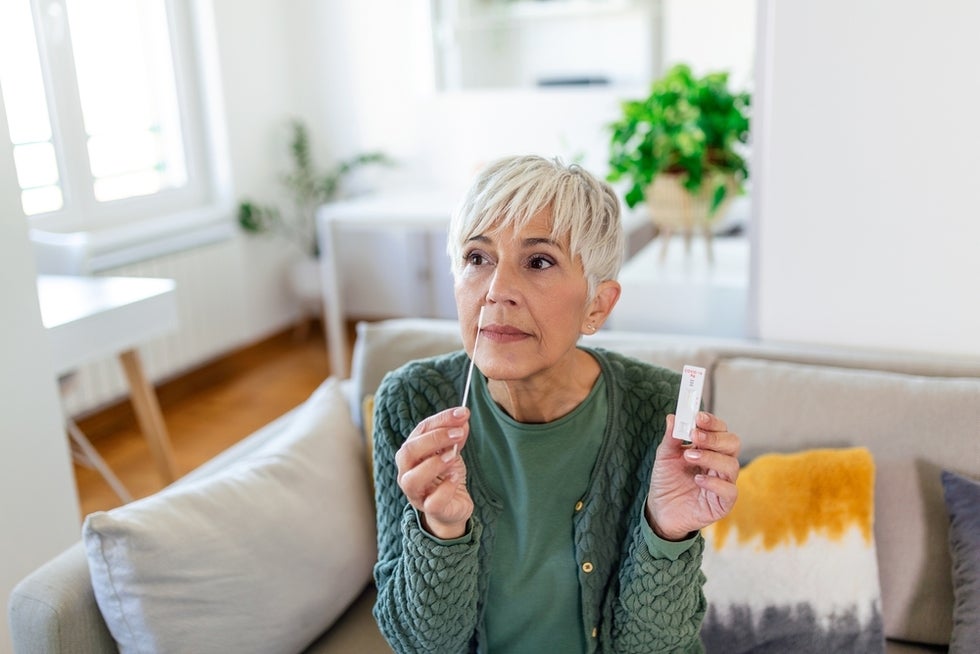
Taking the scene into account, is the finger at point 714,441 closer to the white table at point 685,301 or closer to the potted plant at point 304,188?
the white table at point 685,301

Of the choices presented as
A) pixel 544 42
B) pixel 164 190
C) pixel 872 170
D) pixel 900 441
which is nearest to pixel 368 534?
pixel 900 441

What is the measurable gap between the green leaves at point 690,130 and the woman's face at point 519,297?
3.75 ft

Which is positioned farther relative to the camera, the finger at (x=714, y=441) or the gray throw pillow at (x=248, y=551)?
the gray throw pillow at (x=248, y=551)

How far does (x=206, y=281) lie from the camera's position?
12.6 ft

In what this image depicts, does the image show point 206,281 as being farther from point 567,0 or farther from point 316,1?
point 567,0

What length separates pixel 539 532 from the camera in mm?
1234

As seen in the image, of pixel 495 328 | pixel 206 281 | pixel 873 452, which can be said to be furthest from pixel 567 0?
pixel 495 328

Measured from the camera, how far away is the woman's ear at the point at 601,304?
47.5 inches

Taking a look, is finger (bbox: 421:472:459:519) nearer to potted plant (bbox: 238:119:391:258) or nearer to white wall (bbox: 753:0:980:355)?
white wall (bbox: 753:0:980:355)

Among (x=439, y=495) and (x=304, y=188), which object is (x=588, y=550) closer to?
(x=439, y=495)

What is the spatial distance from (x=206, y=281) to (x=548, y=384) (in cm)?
291

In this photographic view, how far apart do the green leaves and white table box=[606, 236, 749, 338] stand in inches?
7.6

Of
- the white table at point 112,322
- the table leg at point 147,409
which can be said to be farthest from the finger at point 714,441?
the table leg at point 147,409

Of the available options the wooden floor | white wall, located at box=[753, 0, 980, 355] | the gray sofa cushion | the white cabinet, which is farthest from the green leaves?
the wooden floor
